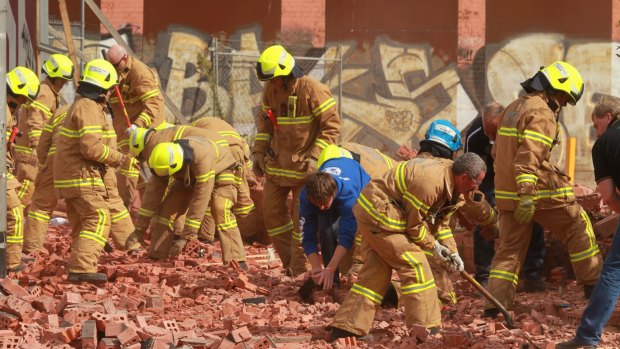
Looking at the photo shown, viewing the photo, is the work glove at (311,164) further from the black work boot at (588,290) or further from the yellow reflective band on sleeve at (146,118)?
the yellow reflective band on sleeve at (146,118)

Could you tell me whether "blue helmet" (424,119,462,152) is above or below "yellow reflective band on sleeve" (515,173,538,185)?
above

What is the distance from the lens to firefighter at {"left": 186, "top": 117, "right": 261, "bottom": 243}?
1220 cm

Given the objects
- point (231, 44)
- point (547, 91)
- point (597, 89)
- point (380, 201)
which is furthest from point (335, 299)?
point (597, 89)

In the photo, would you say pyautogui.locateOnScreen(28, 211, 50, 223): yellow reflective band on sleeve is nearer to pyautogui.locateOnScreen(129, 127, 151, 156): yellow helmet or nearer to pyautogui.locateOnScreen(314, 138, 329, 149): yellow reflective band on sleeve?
pyautogui.locateOnScreen(129, 127, 151, 156): yellow helmet

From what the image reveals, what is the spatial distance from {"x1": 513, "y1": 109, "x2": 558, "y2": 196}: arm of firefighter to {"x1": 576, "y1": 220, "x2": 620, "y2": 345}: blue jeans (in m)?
1.50

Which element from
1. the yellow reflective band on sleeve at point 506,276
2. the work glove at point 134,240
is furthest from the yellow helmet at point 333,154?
the work glove at point 134,240

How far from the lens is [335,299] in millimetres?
9039

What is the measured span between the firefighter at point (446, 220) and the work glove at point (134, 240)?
3.67 metres

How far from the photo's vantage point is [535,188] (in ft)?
28.3

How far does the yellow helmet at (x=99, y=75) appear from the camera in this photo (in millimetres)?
10312

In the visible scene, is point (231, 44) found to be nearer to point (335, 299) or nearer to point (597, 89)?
point (597, 89)

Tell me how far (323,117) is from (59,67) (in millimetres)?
4351

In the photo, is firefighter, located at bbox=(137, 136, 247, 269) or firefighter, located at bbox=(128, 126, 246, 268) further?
firefighter, located at bbox=(128, 126, 246, 268)

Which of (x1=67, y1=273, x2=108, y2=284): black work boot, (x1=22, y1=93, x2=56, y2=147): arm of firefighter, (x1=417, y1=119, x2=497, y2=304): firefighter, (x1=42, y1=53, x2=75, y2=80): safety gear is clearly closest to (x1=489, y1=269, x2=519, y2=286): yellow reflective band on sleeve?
(x1=417, y1=119, x2=497, y2=304): firefighter
